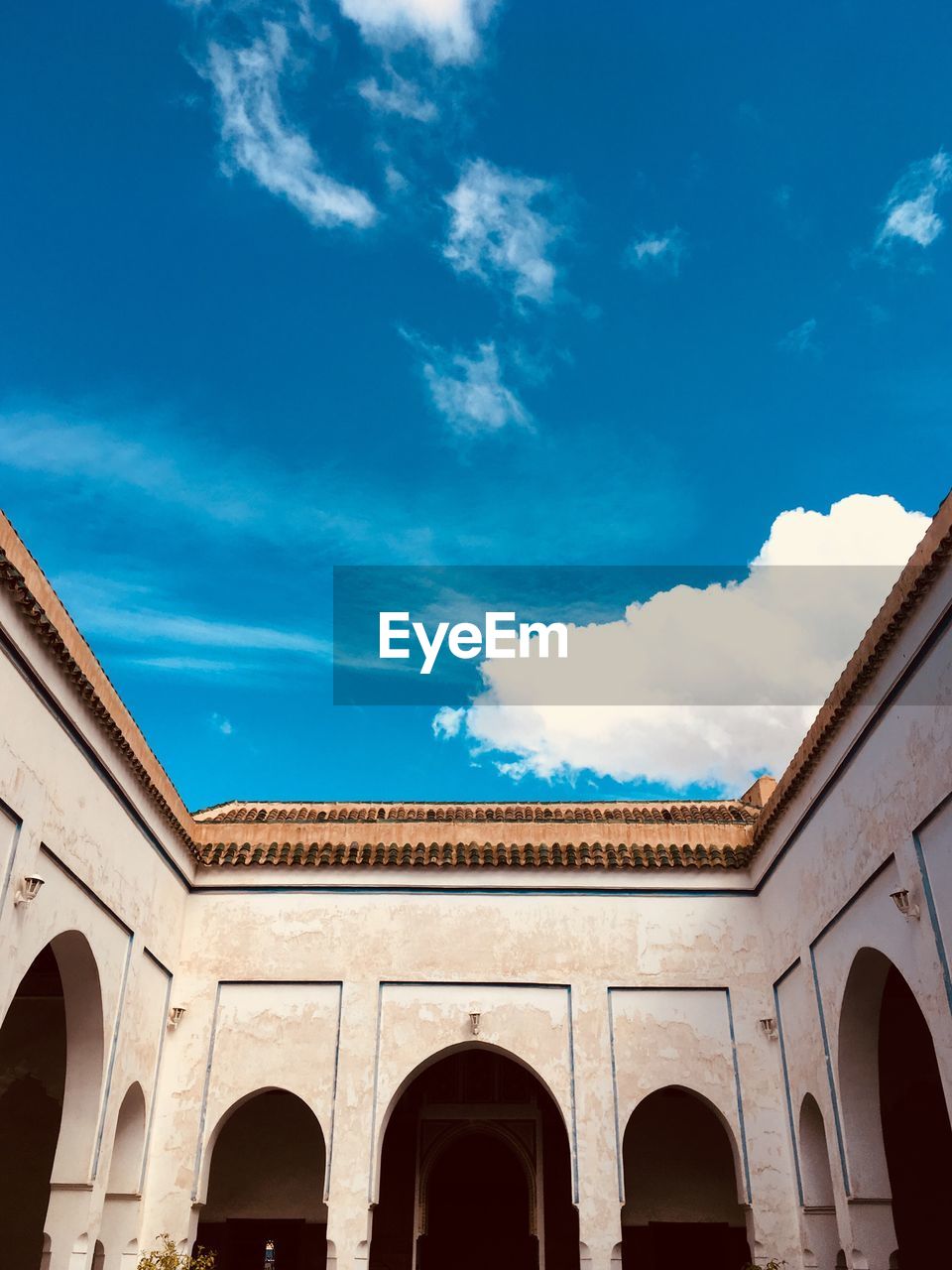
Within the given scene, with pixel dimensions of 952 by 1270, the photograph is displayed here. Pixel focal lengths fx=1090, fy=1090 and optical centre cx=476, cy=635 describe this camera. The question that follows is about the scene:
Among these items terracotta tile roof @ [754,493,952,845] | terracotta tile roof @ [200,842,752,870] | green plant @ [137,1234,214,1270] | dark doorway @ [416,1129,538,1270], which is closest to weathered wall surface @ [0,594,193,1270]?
green plant @ [137,1234,214,1270]

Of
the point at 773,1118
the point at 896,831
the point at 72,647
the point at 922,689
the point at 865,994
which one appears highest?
the point at 72,647

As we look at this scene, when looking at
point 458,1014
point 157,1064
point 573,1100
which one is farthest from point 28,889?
point 573,1100

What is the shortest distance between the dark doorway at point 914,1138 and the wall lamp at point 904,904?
9.87 ft

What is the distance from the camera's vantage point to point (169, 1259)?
796 centimetres

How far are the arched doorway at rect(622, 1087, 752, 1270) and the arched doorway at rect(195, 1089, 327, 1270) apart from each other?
285 centimetres

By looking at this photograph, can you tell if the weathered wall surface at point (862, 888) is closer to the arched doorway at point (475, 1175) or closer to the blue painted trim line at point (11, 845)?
the arched doorway at point (475, 1175)

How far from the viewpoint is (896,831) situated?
6.45m

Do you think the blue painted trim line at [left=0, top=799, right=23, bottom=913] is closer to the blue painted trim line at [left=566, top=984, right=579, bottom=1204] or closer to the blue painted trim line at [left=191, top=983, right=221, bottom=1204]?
the blue painted trim line at [left=191, top=983, right=221, bottom=1204]

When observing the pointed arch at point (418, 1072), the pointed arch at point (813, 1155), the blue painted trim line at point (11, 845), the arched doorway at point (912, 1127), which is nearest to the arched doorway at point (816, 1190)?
the pointed arch at point (813, 1155)

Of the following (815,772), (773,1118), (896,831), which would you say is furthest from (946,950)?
(773,1118)

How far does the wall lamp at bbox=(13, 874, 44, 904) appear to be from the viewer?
248 inches

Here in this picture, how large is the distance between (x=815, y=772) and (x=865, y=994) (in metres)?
1.53

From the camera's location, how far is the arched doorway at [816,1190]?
26.3 ft

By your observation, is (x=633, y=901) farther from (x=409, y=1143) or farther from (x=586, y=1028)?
(x=409, y=1143)
